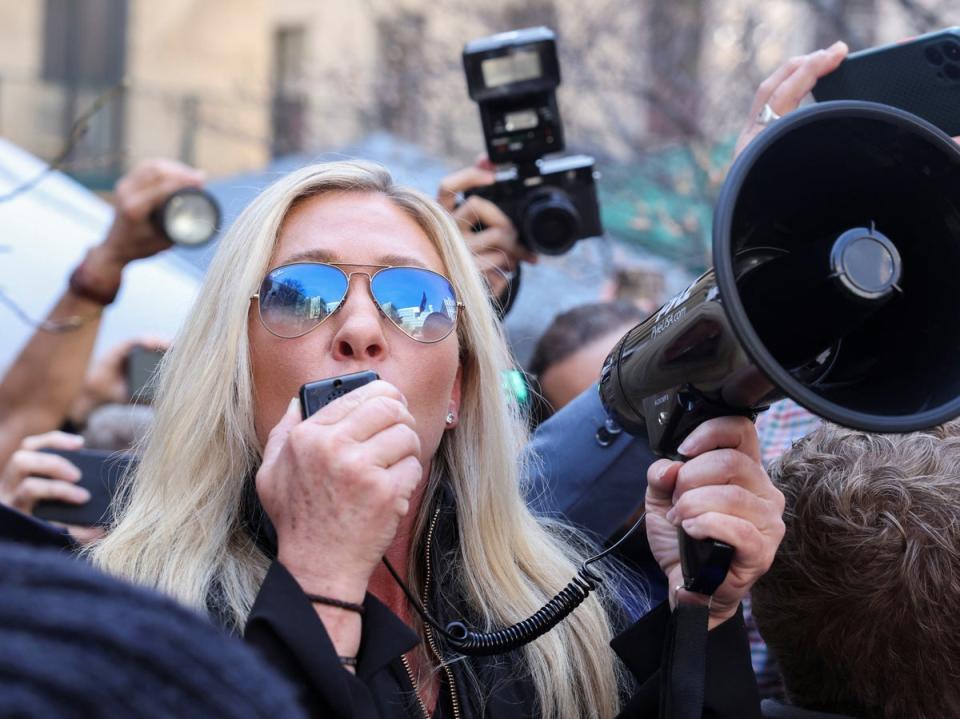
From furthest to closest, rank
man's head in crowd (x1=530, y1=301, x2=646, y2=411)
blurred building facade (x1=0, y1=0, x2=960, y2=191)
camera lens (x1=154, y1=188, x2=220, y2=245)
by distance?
blurred building facade (x1=0, y1=0, x2=960, y2=191), man's head in crowd (x1=530, y1=301, x2=646, y2=411), camera lens (x1=154, y1=188, x2=220, y2=245)

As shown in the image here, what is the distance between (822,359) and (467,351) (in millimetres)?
717

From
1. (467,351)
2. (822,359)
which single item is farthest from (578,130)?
(822,359)

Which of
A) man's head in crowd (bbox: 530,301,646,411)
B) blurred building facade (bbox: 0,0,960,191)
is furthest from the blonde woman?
blurred building facade (bbox: 0,0,960,191)

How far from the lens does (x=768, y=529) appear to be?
1546 millimetres

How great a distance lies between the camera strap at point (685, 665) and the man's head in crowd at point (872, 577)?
0.25 m

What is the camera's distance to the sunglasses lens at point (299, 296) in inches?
69.6

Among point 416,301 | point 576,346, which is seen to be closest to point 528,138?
point 576,346

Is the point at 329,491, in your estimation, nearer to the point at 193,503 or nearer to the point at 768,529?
the point at 193,503

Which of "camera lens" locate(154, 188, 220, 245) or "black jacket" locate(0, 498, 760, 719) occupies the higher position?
"camera lens" locate(154, 188, 220, 245)

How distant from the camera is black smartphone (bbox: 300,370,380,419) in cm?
151

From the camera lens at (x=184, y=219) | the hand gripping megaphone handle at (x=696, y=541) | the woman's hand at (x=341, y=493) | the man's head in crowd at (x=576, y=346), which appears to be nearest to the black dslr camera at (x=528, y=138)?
the man's head in crowd at (x=576, y=346)

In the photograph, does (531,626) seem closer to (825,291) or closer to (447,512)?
(447,512)

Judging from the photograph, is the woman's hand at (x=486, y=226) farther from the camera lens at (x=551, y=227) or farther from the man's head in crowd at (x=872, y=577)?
the man's head in crowd at (x=872, y=577)

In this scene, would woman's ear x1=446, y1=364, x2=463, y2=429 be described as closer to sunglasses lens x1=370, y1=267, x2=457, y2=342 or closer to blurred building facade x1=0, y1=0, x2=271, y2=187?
sunglasses lens x1=370, y1=267, x2=457, y2=342
